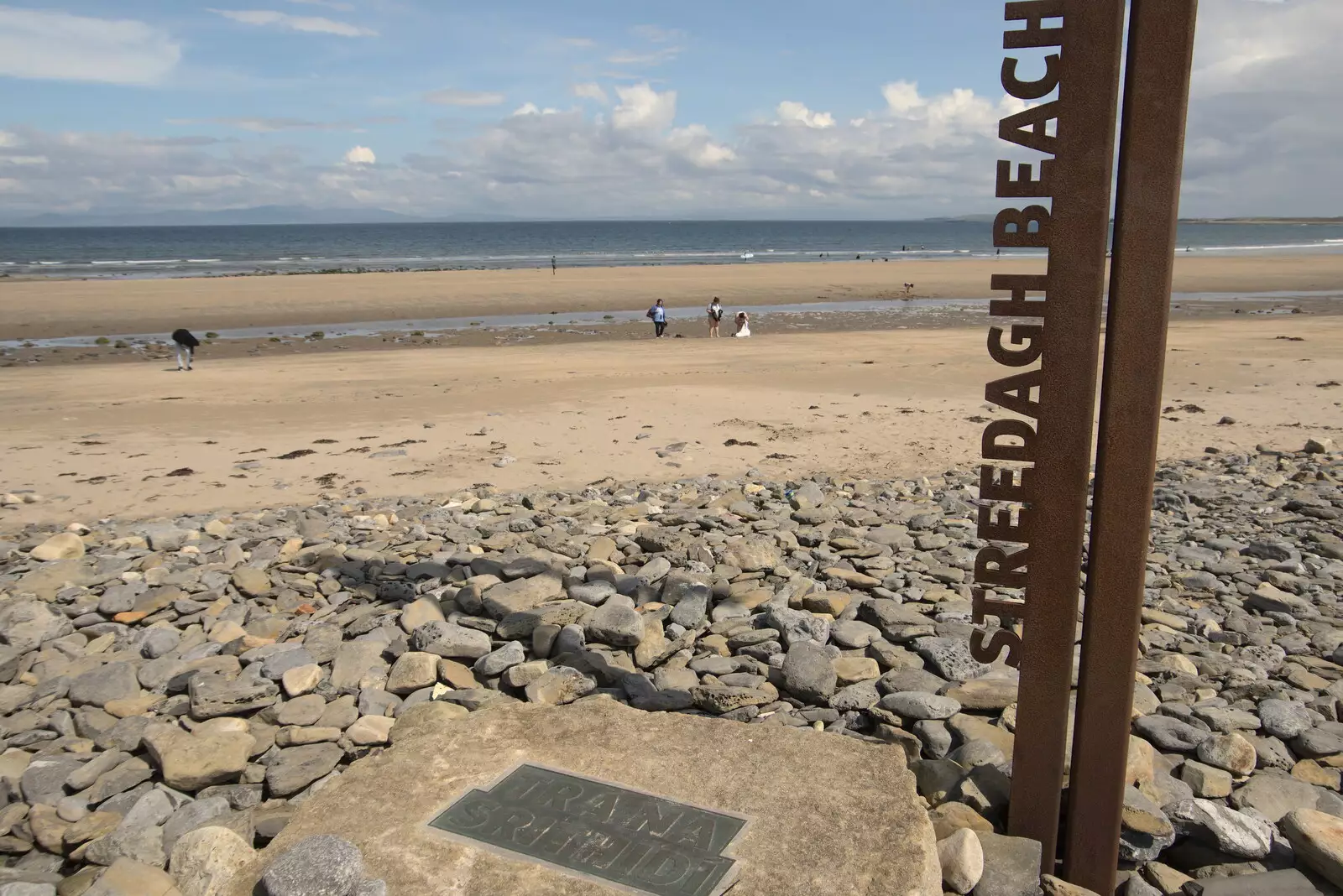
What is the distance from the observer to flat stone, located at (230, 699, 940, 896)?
312 centimetres

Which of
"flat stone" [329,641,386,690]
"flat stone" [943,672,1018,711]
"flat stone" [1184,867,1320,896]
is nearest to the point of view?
"flat stone" [1184,867,1320,896]

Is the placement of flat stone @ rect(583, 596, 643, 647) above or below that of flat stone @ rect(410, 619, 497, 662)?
above

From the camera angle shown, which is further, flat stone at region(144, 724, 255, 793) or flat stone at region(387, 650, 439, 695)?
flat stone at region(387, 650, 439, 695)

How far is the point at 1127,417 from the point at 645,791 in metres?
2.22

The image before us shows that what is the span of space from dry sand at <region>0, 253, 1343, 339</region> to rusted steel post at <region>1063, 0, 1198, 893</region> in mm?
30464

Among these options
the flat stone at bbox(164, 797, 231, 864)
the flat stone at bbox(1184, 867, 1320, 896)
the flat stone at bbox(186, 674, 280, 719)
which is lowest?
the flat stone at bbox(164, 797, 231, 864)

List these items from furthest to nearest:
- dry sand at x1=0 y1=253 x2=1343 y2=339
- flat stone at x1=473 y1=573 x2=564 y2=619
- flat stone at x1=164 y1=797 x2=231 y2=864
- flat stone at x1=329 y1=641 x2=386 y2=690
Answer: dry sand at x1=0 y1=253 x2=1343 y2=339
flat stone at x1=473 y1=573 x2=564 y2=619
flat stone at x1=329 y1=641 x2=386 y2=690
flat stone at x1=164 y1=797 x2=231 y2=864

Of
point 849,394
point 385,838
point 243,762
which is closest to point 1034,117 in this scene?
point 385,838

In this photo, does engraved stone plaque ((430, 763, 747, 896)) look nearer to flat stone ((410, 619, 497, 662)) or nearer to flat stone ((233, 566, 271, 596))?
flat stone ((410, 619, 497, 662))

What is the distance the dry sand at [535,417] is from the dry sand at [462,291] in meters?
10.6

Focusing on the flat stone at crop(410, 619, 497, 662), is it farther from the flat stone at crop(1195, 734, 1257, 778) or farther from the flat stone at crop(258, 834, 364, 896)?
the flat stone at crop(1195, 734, 1257, 778)

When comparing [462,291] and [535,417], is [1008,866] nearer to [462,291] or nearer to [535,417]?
[535,417]

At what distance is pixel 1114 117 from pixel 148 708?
5019 millimetres

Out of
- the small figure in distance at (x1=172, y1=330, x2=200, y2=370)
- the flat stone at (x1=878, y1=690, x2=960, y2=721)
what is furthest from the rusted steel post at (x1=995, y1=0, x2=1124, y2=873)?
the small figure in distance at (x1=172, y1=330, x2=200, y2=370)
